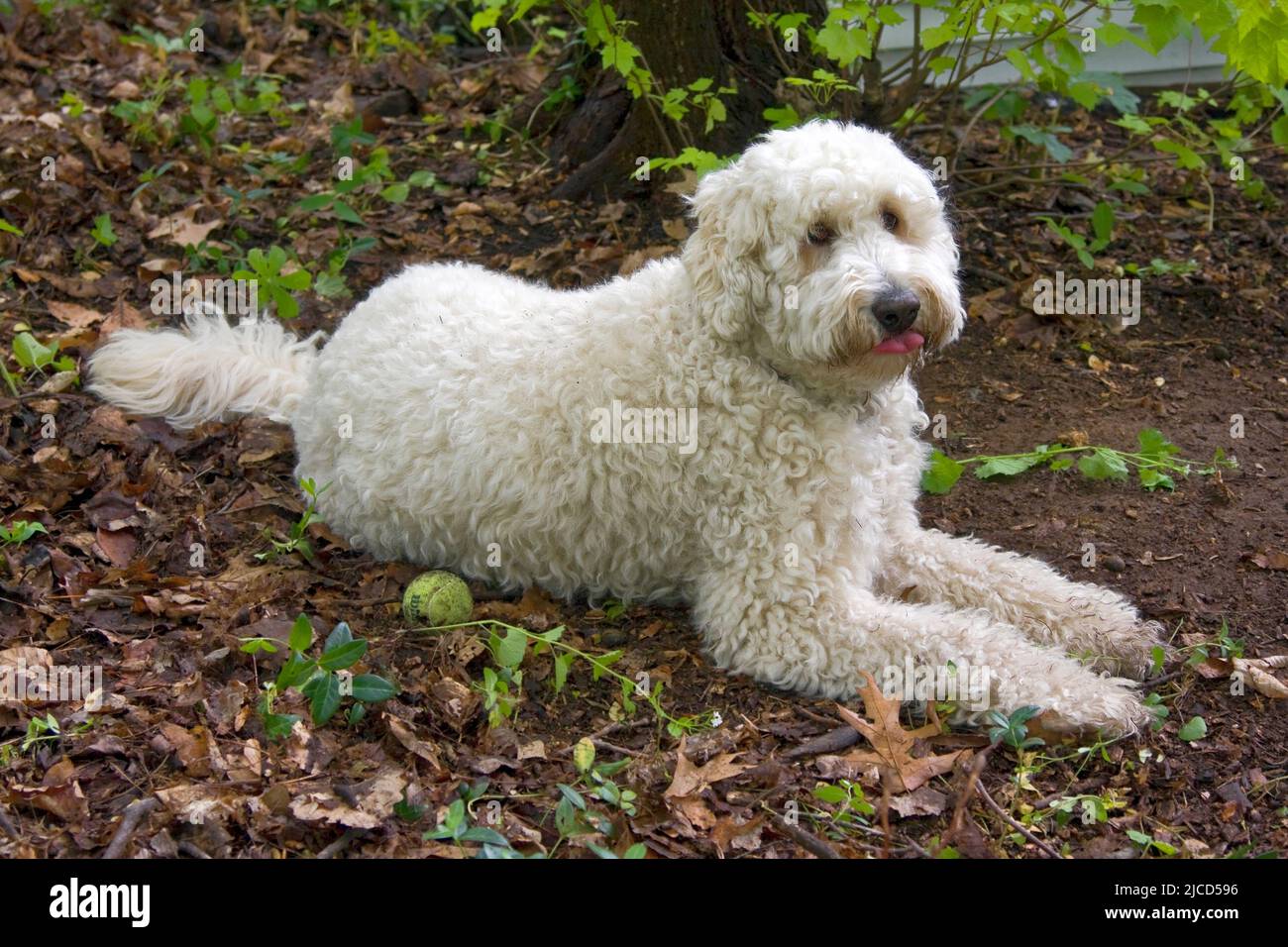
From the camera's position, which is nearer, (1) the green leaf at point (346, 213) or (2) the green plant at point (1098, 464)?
(2) the green plant at point (1098, 464)

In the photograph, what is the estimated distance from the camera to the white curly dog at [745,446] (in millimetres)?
3834

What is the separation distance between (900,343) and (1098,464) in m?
1.46

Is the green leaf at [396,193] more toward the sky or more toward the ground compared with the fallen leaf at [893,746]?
more toward the sky

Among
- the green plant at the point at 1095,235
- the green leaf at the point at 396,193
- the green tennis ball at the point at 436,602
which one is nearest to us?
the green tennis ball at the point at 436,602

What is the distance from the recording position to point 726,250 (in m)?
3.94

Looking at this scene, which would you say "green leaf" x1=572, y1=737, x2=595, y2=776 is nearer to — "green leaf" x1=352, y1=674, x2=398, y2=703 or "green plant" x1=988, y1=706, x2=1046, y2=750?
"green leaf" x1=352, y1=674, x2=398, y2=703

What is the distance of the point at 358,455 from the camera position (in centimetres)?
456

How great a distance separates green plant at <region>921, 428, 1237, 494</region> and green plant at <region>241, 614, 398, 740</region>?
7.22 ft

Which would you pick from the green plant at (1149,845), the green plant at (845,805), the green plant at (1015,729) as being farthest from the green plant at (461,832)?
the green plant at (1149,845)

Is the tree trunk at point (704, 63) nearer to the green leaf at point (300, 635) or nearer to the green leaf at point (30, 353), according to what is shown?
the green leaf at point (30, 353)

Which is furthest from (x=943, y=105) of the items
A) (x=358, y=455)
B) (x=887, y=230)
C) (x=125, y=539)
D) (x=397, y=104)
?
(x=125, y=539)

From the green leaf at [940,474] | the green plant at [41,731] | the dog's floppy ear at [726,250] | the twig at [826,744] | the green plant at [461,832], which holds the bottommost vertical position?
the green plant at [461,832]

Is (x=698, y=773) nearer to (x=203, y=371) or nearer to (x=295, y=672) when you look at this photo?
(x=295, y=672)

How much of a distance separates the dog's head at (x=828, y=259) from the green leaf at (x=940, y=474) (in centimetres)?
89
